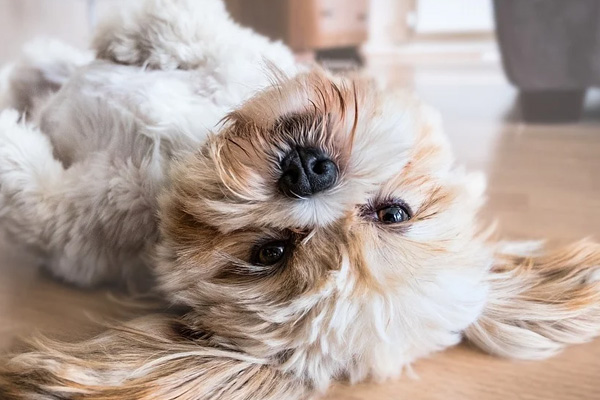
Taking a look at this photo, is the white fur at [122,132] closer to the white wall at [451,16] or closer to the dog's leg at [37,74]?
the dog's leg at [37,74]

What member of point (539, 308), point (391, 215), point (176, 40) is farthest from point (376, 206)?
point (176, 40)

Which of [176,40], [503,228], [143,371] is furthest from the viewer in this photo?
[503,228]

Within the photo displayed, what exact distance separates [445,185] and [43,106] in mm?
1069

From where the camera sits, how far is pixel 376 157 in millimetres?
1061

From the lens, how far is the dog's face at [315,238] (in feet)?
3.37

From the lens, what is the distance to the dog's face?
103cm

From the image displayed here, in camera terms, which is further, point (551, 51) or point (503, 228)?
point (551, 51)

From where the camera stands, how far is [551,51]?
2.89 metres

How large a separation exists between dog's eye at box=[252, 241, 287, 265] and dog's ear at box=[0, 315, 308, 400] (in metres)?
0.16

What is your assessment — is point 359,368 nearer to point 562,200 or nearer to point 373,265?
point 373,265

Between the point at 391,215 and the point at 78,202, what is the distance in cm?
69

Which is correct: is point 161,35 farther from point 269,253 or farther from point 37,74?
point 269,253

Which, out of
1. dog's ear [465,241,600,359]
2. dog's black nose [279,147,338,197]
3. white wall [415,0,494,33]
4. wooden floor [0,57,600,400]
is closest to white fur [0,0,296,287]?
wooden floor [0,57,600,400]

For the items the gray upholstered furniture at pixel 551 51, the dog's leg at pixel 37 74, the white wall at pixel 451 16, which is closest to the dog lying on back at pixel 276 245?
the dog's leg at pixel 37 74
